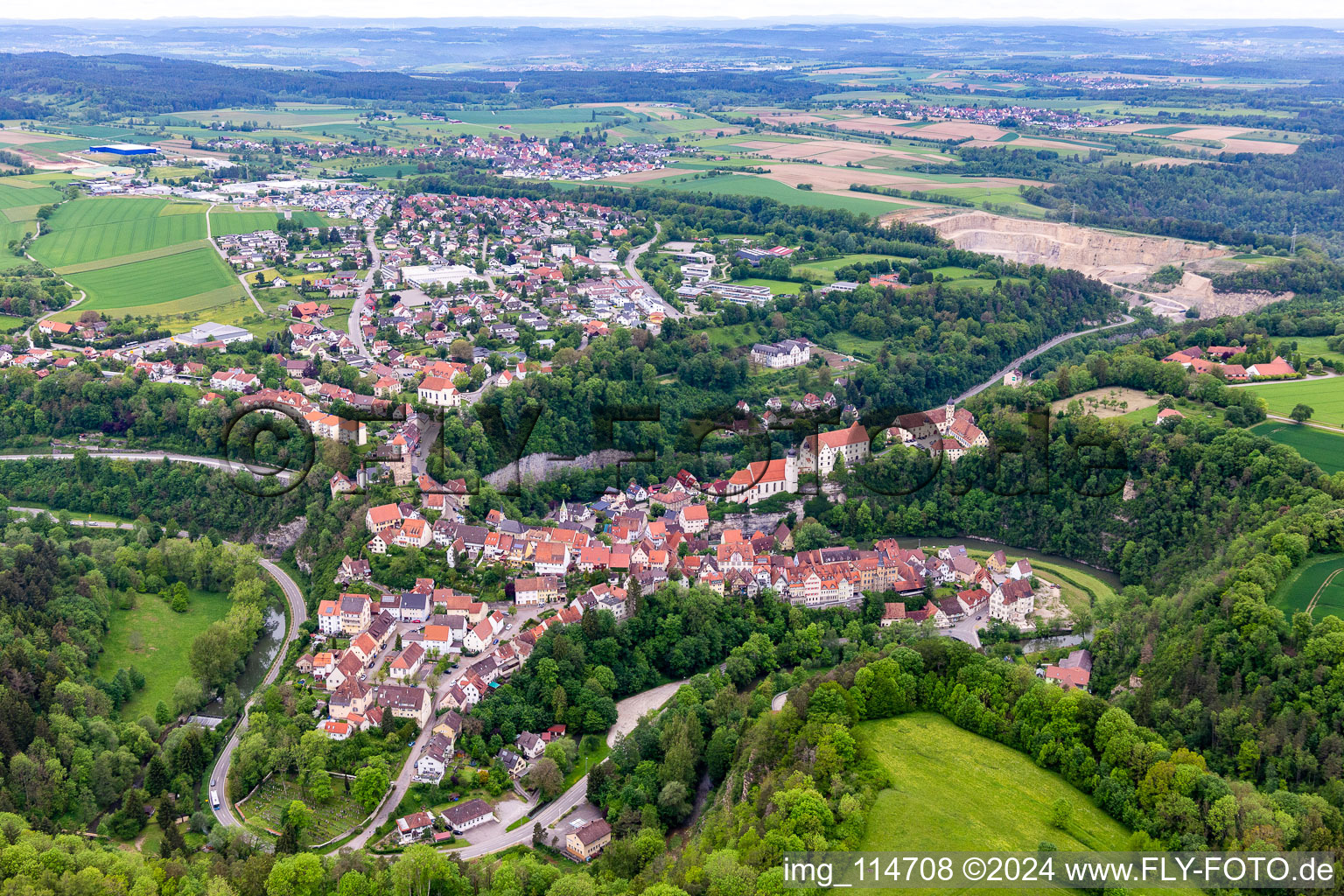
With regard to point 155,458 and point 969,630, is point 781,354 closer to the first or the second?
point 969,630

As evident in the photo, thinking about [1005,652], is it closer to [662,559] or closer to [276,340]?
[662,559]

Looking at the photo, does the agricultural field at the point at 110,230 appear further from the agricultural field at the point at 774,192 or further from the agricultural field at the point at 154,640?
the agricultural field at the point at 154,640

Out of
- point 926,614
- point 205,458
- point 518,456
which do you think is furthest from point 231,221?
point 926,614

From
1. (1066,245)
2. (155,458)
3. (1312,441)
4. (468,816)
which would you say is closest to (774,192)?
(1066,245)

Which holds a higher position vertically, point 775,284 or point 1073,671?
point 775,284

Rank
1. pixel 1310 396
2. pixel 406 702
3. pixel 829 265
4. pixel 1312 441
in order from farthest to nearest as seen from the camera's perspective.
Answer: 1. pixel 829 265
2. pixel 1310 396
3. pixel 1312 441
4. pixel 406 702

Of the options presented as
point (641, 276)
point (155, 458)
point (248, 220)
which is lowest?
point (155, 458)

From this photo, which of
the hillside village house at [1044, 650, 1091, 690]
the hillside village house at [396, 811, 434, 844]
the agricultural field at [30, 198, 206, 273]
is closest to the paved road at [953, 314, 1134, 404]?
the hillside village house at [1044, 650, 1091, 690]

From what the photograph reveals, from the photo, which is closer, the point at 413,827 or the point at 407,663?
the point at 413,827
